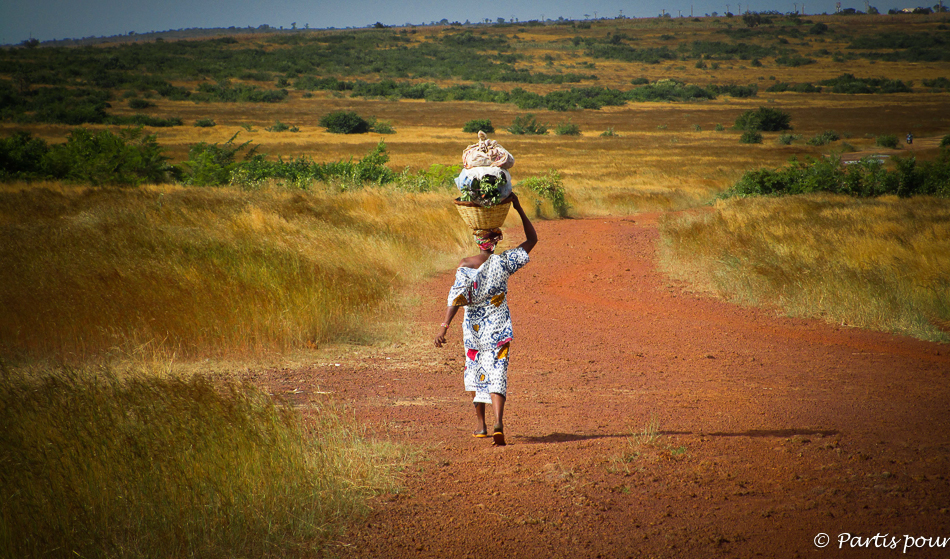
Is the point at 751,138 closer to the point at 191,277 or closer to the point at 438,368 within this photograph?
the point at 438,368

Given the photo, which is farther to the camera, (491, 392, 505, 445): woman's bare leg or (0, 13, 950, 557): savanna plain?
(491, 392, 505, 445): woman's bare leg

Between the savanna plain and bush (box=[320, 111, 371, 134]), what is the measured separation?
34424 mm

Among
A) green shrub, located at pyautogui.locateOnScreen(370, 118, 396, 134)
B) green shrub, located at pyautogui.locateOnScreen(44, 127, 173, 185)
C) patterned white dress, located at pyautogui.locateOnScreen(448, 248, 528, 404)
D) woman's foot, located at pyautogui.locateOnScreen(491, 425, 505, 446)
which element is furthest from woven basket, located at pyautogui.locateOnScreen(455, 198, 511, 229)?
green shrub, located at pyautogui.locateOnScreen(370, 118, 396, 134)

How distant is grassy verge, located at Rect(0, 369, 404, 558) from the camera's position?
3.03 meters

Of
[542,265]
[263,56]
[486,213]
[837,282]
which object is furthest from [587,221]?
[263,56]

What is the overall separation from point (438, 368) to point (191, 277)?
3272mm

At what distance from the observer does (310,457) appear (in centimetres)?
377

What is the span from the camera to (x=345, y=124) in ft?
185

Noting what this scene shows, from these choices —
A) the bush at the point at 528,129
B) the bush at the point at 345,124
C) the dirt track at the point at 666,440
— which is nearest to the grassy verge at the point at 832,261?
the dirt track at the point at 666,440

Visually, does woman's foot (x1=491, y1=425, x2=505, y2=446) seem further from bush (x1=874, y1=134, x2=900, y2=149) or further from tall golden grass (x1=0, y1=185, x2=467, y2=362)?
bush (x1=874, y1=134, x2=900, y2=149)

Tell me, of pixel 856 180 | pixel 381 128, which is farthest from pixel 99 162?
pixel 381 128

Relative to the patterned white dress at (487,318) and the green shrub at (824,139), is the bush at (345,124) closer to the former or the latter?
the green shrub at (824,139)

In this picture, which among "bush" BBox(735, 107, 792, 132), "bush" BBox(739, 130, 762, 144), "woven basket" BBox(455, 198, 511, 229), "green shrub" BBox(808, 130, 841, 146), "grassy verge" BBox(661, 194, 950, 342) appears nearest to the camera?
"woven basket" BBox(455, 198, 511, 229)

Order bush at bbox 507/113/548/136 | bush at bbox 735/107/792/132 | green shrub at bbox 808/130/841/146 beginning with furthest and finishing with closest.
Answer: bush at bbox 507/113/548/136 → bush at bbox 735/107/792/132 → green shrub at bbox 808/130/841/146
